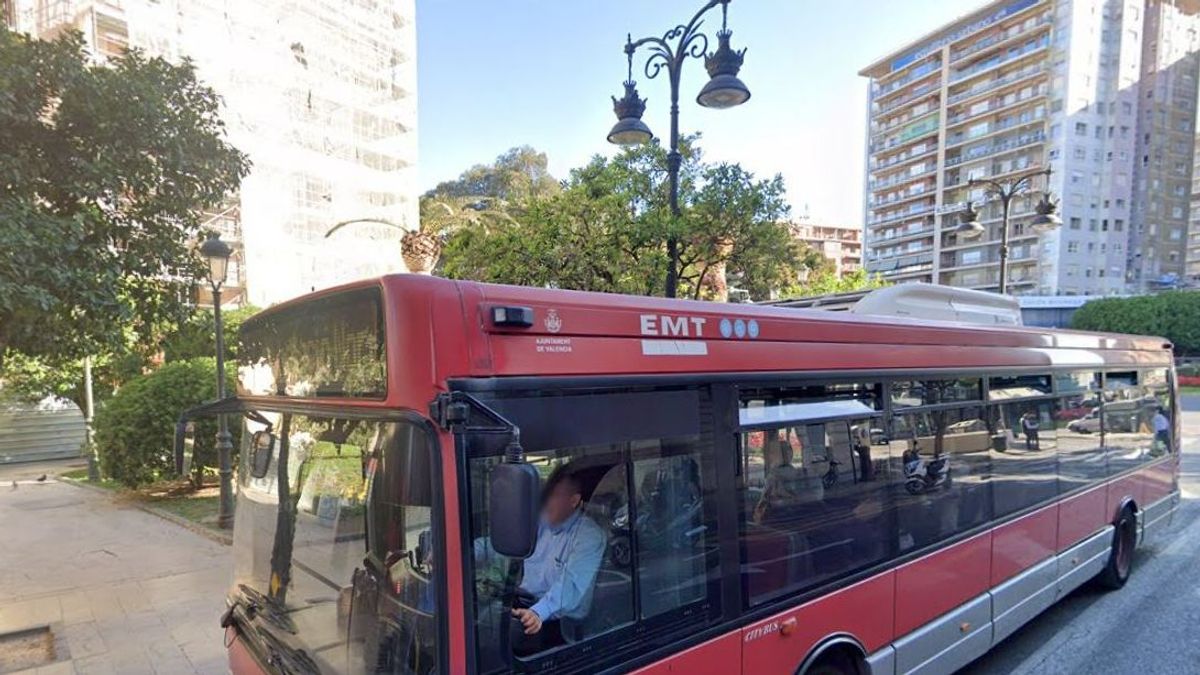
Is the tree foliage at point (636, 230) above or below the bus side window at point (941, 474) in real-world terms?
above

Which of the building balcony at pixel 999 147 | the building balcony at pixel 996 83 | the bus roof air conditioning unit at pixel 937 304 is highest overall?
the building balcony at pixel 996 83

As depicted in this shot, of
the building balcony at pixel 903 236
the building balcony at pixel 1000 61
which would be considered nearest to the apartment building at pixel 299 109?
the building balcony at pixel 903 236

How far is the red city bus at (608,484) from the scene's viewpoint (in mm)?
2027

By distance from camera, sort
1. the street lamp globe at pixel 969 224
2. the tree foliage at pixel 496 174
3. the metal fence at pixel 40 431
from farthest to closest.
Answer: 1. the tree foliage at pixel 496 174
2. the metal fence at pixel 40 431
3. the street lamp globe at pixel 969 224

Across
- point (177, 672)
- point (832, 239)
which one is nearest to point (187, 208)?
point (177, 672)

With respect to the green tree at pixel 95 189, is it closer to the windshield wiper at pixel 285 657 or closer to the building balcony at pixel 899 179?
the windshield wiper at pixel 285 657

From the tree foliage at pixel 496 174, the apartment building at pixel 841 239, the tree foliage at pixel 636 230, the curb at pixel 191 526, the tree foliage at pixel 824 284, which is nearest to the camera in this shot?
the curb at pixel 191 526

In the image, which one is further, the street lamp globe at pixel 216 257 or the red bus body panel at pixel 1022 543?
the street lamp globe at pixel 216 257

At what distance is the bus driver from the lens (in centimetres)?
231

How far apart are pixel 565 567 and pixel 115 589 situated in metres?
7.31

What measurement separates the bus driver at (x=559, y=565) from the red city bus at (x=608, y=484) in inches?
0.5

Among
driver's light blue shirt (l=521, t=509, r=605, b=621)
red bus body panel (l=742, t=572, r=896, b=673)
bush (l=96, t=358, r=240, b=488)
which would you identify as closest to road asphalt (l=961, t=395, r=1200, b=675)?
red bus body panel (l=742, t=572, r=896, b=673)

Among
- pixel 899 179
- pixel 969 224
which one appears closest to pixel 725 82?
pixel 969 224

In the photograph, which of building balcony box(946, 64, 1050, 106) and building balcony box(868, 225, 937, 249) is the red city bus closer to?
building balcony box(946, 64, 1050, 106)
